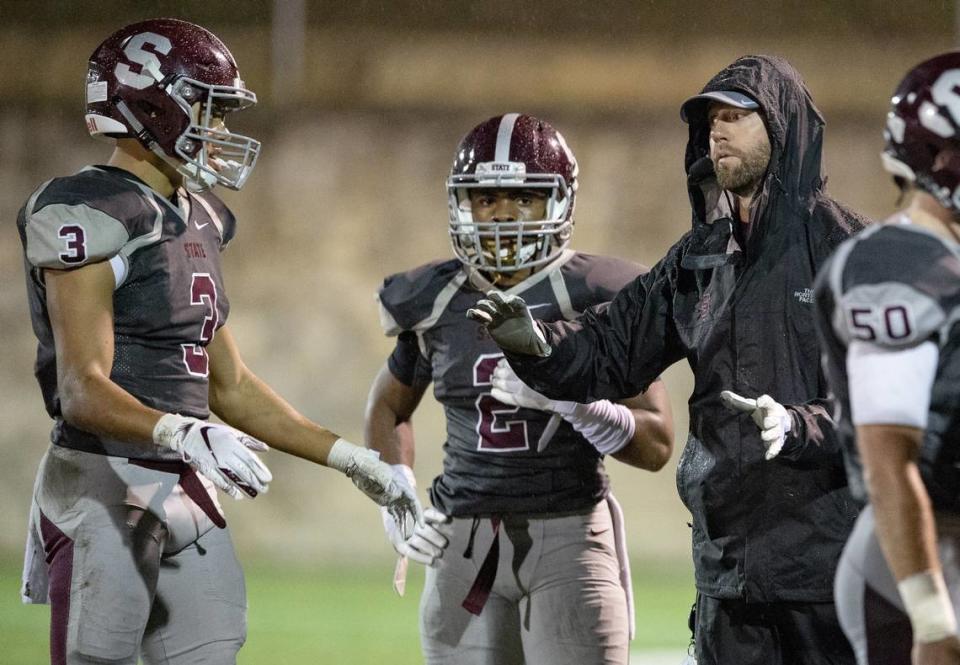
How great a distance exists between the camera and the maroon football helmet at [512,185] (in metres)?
3.09

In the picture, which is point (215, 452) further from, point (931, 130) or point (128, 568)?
point (931, 130)

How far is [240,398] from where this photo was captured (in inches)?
123

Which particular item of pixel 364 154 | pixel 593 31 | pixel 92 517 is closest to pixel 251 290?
pixel 364 154

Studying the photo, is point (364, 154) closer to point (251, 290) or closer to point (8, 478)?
point (251, 290)

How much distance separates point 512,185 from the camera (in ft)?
10.3

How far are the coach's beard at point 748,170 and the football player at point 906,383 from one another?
59 centimetres

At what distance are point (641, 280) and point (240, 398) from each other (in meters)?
0.95

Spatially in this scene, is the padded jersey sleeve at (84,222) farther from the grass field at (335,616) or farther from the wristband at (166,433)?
the grass field at (335,616)

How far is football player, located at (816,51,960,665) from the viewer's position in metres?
1.86

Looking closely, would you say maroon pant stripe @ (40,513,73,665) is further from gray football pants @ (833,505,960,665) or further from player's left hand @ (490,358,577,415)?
gray football pants @ (833,505,960,665)

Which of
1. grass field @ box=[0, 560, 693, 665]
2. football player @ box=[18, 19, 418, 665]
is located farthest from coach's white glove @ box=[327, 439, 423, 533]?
grass field @ box=[0, 560, 693, 665]

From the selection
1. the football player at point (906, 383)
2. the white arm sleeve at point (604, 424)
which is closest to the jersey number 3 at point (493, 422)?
the white arm sleeve at point (604, 424)

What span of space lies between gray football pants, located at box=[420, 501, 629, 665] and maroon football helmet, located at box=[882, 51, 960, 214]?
4.04ft

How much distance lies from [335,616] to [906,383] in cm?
369
